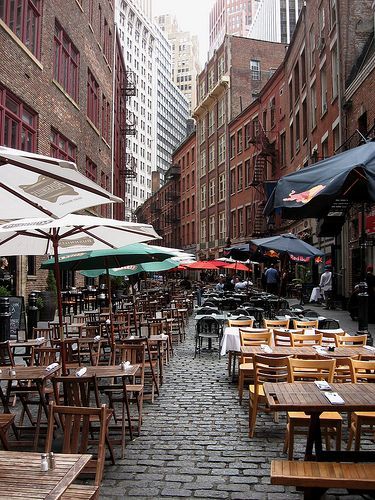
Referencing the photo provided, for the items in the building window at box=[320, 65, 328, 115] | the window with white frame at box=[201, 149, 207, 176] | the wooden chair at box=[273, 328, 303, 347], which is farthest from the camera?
the window with white frame at box=[201, 149, 207, 176]

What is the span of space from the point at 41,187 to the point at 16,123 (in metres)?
13.8

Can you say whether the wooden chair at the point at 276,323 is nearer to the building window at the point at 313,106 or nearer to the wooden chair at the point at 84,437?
the wooden chair at the point at 84,437

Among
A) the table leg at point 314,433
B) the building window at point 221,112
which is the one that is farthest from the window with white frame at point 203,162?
the table leg at point 314,433

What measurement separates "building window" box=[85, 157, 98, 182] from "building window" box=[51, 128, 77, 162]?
9.20 ft

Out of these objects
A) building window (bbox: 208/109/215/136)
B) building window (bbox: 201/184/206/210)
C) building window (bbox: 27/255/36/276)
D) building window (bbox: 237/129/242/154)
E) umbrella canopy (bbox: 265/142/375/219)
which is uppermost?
building window (bbox: 208/109/215/136)

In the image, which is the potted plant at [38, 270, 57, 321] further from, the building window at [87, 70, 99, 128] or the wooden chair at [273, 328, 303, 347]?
the building window at [87, 70, 99, 128]

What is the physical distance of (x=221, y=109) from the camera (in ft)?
175

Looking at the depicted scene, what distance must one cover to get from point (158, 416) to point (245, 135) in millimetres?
41446

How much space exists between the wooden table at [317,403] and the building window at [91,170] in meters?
23.3

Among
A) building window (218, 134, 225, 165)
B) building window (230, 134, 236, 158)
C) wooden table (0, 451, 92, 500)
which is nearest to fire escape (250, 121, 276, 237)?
building window (230, 134, 236, 158)

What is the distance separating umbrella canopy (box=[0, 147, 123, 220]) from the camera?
11.5ft

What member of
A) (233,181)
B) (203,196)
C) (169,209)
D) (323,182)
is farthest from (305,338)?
(169,209)

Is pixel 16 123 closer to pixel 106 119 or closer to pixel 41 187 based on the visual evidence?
pixel 41 187

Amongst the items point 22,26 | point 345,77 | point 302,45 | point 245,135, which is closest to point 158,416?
point 22,26
